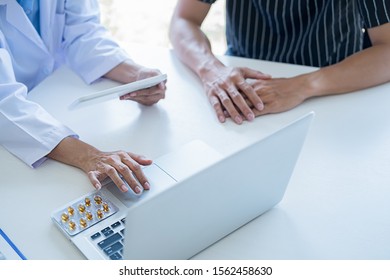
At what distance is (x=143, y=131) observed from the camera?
1.04 metres

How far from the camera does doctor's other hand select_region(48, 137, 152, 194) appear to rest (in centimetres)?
86

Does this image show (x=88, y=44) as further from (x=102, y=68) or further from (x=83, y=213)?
(x=83, y=213)

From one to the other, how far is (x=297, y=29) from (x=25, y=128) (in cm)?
83

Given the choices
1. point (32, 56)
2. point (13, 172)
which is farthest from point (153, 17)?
point (13, 172)

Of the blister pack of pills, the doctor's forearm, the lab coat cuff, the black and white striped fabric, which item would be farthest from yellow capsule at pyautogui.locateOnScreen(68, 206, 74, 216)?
the black and white striped fabric

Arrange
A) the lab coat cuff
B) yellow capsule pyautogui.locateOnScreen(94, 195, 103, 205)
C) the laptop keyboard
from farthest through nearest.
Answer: the lab coat cuff → yellow capsule pyautogui.locateOnScreen(94, 195, 103, 205) → the laptop keyboard

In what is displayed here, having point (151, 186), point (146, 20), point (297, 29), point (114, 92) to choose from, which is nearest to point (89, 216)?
point (151, 186)

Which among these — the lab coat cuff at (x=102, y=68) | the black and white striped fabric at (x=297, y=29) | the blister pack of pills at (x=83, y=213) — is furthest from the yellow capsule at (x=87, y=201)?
the black and white striped fabric at (x=297, y=29)

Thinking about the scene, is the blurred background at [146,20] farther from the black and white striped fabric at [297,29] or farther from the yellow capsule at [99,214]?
the yellow capsule at [99,214]

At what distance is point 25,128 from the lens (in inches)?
38.3

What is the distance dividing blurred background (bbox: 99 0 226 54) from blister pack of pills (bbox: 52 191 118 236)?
70.2 inches

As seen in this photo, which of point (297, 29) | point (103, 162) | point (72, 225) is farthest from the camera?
point (297, 29)

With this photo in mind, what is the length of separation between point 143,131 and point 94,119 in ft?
0.41

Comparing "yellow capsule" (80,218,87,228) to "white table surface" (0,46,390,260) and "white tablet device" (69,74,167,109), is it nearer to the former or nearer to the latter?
"white table surface" (0,46,390,260)
